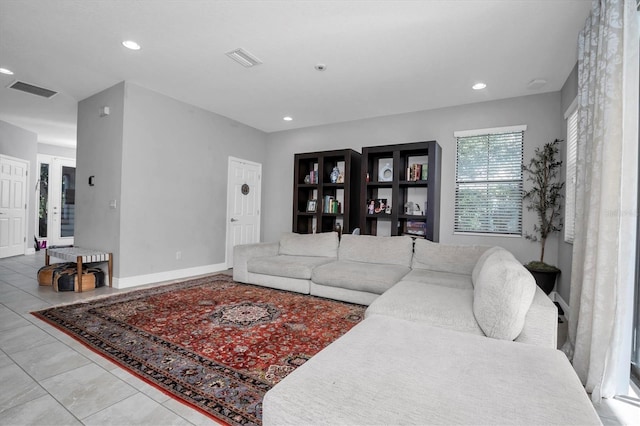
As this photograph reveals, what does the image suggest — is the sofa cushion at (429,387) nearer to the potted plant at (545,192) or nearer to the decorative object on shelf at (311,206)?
the potted plant at (545,192)

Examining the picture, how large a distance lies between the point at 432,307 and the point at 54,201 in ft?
30.6

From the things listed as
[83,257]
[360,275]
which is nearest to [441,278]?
[360,275]

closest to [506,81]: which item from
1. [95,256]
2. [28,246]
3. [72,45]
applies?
[72,45]

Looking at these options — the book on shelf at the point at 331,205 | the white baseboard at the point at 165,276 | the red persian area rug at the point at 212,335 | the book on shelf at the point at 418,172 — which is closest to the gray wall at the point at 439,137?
the book on shelf at the point at 418,172

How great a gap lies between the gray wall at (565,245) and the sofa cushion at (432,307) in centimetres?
163

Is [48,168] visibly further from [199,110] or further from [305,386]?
[305,386]

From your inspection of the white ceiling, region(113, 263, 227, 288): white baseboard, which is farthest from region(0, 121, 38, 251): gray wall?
region(113, 263, 227, 288): white baseboard

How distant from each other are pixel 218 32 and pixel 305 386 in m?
3.02

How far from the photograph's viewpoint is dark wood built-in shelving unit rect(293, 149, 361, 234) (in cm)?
499

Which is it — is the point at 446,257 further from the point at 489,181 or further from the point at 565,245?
the point at 489,181

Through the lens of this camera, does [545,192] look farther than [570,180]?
Yes

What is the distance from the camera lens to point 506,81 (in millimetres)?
3717

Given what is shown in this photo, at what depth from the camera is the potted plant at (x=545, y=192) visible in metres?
A: 3.83

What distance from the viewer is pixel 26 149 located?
21.7 feet
